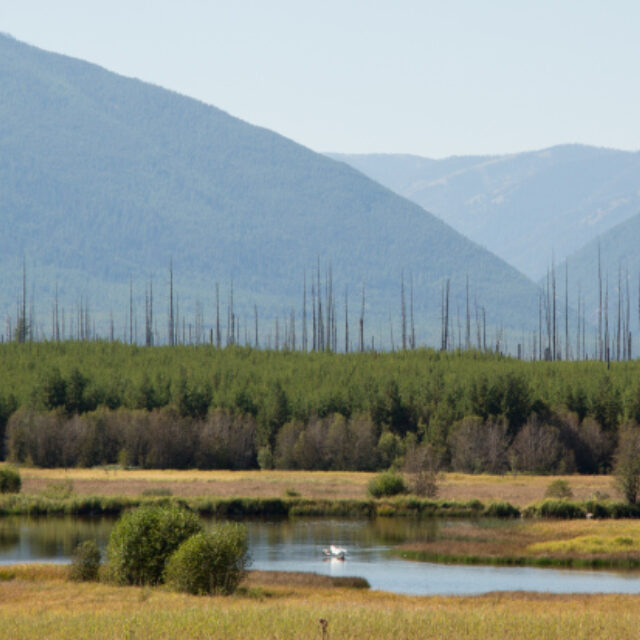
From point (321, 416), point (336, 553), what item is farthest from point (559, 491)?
point (321, 416)

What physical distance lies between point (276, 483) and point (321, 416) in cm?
2879

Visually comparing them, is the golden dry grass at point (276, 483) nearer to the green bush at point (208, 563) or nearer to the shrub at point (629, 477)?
the shrub at point (629, 477)

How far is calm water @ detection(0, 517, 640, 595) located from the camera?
5028 centimetres

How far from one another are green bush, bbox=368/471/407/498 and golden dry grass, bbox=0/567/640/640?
125 feet

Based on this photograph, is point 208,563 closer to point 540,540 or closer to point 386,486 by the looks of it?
point 540,540

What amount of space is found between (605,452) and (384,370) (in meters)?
30.0

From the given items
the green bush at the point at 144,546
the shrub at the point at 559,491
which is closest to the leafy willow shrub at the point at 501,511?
the shrub at the point at 559,491

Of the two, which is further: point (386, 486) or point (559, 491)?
point (386, 486)

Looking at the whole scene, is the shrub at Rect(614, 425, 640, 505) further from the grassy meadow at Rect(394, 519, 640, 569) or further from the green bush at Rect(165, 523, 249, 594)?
the green bush at Rect(165, 523, 249, 594)

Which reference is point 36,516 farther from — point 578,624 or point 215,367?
point 215,367

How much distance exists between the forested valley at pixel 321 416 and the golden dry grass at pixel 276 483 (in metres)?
5.82

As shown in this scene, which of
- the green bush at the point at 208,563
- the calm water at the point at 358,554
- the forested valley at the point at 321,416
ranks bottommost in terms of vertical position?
the calm water at the point at 358,554

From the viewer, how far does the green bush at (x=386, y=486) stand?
82.8 m

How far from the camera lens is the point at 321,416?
396 ft
